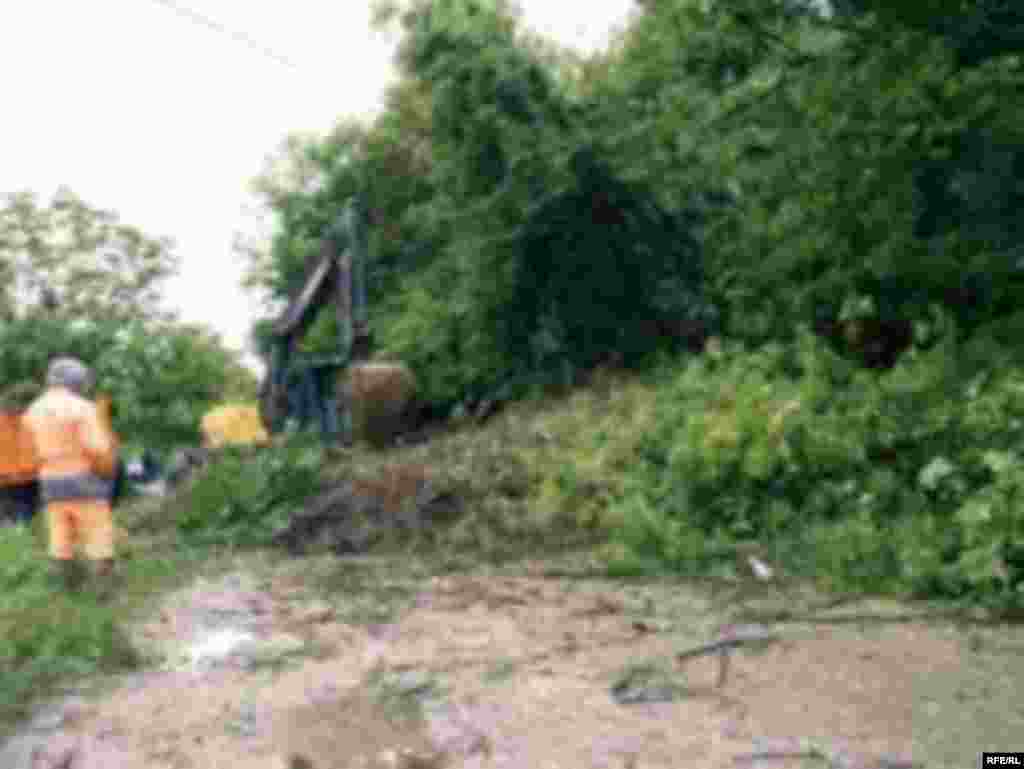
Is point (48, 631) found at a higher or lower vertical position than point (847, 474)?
lower

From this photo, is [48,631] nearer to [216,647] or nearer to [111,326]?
[216,647]

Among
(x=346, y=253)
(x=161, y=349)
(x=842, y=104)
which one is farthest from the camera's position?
(x=161, y=349)

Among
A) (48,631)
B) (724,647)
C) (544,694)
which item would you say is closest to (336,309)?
(48,631)

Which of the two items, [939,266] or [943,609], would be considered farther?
[939,266]

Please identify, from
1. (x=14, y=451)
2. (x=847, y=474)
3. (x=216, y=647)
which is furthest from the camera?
(x=14, y=451)

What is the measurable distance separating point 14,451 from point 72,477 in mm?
4830

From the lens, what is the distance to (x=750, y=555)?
34.3ft

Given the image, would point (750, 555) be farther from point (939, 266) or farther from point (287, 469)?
point (287, 469)

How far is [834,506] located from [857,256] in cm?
310

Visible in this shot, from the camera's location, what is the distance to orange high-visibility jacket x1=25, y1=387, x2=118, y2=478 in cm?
953

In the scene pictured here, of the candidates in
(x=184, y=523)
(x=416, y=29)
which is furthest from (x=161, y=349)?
(x=184, y=523)

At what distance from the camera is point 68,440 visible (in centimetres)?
955

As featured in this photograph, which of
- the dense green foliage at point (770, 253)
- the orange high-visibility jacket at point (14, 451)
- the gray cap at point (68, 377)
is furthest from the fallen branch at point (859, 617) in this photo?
the orange high-visibility jacket at point (14, 451)

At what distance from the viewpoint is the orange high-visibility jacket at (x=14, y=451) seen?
13891 mm
